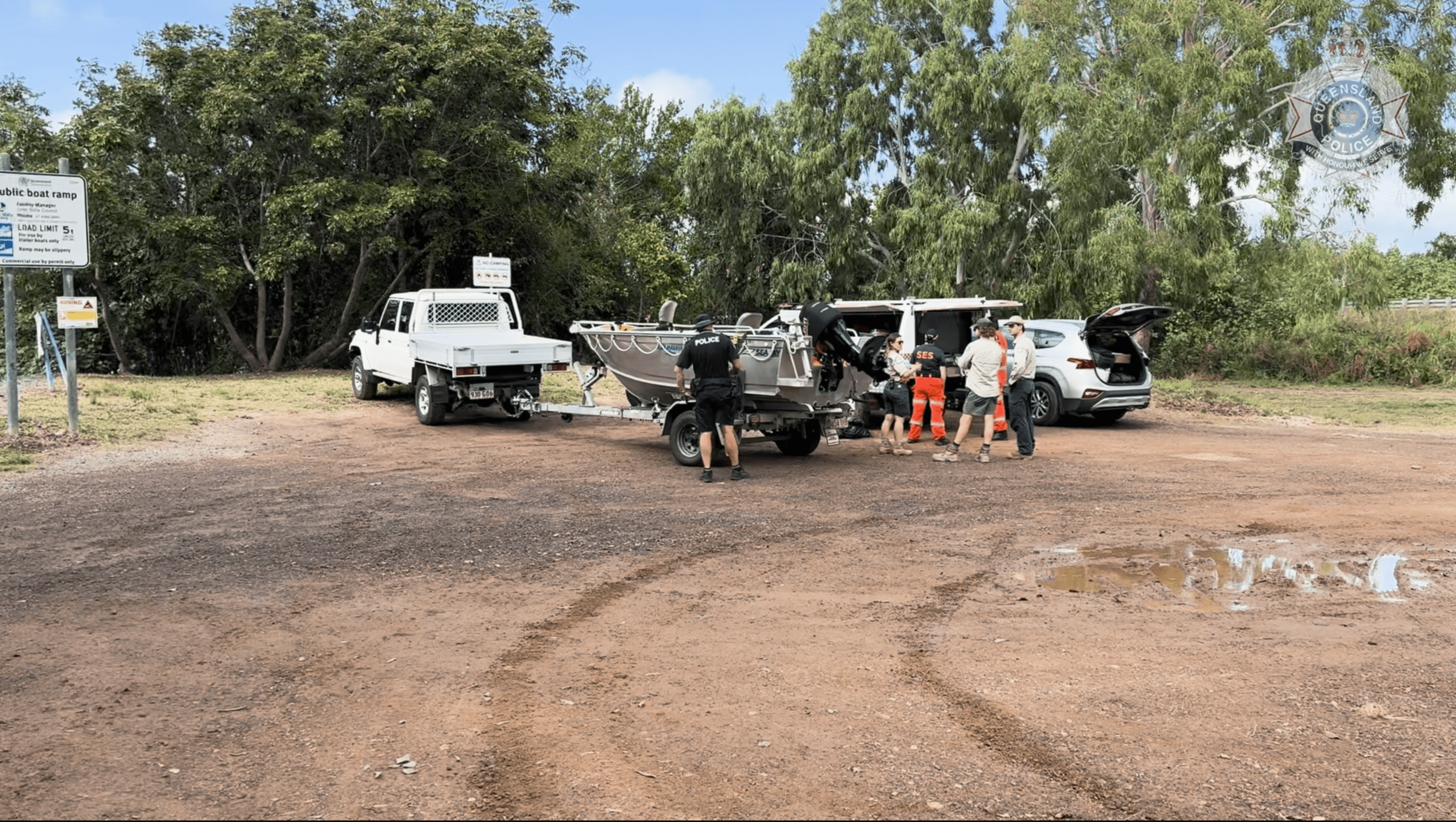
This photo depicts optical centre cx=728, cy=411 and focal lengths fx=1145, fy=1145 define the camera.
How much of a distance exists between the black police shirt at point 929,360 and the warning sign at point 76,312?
1039 centimetres

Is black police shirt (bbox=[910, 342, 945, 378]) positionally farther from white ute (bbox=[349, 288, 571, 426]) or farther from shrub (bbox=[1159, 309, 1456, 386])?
shrub (bbox=[1159, 309, 1456, 386])

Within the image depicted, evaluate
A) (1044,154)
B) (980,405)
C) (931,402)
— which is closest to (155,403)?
(931,402)

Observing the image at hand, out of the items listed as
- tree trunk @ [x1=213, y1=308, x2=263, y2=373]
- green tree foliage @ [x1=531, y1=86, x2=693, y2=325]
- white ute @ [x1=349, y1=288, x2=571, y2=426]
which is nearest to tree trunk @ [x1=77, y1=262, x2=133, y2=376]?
tree trunk @ [x1=213, y1=308, x2=263, y2=373]

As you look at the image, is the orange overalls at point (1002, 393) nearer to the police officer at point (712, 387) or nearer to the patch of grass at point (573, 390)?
the police officer at point (712, 387)

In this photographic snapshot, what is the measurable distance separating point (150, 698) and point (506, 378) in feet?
36.5

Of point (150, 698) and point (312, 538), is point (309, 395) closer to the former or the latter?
point (312, 538)

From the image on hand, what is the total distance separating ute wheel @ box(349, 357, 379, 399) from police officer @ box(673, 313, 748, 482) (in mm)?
9762

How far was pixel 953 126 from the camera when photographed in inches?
1110

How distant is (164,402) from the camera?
18531mm

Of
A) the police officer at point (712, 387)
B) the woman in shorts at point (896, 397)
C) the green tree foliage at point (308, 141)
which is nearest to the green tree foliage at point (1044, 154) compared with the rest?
the green tree foliage at point (308, 141)

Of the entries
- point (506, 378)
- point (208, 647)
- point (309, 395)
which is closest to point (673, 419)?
point (506, 378)

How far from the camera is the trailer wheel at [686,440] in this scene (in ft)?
39.8

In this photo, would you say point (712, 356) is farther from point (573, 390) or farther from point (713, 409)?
point (573, 390)

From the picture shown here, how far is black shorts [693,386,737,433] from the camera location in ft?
36.5
